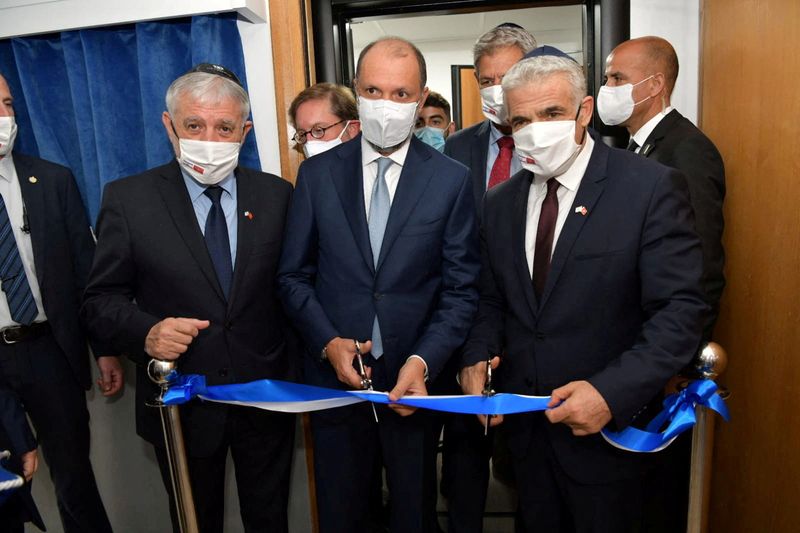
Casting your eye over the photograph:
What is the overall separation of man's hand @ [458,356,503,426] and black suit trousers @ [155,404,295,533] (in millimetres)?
742

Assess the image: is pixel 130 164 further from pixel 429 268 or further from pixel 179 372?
pixel 429 268

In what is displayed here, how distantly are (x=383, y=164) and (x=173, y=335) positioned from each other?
0.85 m

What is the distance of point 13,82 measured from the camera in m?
2.79

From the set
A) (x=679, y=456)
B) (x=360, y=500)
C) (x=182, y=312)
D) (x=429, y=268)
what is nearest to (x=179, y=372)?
(x=182, y=312)

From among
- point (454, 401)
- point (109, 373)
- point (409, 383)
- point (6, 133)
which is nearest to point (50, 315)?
point (109, 373)

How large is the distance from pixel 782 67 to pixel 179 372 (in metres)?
2.28

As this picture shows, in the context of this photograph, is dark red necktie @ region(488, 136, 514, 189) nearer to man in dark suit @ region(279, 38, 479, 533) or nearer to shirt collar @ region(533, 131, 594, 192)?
man in dark suit @ region(279, 38, 479, 533)

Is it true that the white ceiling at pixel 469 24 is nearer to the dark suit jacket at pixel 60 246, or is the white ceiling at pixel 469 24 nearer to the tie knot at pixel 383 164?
the dark suit jacket at pixel 60 246

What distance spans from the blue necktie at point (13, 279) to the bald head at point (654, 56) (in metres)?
2.65

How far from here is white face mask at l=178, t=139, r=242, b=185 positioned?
1.91 metres

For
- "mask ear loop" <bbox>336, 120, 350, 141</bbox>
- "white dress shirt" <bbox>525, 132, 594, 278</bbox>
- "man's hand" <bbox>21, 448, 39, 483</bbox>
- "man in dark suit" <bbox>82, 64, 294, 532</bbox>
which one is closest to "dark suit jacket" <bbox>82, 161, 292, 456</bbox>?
"man in dark suit" <bbox>82, 64, 294, 532</bbox>

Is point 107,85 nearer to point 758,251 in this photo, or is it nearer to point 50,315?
point 50,315

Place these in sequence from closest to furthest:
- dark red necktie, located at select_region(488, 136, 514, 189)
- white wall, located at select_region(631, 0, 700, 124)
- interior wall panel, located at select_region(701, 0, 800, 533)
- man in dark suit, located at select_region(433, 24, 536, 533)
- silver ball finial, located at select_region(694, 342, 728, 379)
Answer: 1. silver ball finial, located at select_region(694, 342, 728, 379)
2. interior wall panel, located at select_region(701, 0, 800, 533)
3. man in dark suit, located at select_region(433, 24, 536, 533)
4. dark red necktie, located at select_region(488, 136, 514, 189)
5. white wall, located at select_region(631, 0, 700, 124)

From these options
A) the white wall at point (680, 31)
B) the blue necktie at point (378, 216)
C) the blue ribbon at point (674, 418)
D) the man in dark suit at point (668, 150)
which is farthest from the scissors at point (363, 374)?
the white wall at point (680, 31)
